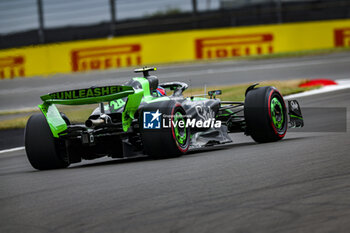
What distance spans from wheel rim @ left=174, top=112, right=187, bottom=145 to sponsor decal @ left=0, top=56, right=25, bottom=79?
55.7 feet

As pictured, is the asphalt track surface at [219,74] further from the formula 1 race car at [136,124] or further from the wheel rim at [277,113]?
the formula 1 race car at [136,124]

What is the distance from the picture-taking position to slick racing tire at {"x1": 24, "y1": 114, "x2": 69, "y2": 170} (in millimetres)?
7989

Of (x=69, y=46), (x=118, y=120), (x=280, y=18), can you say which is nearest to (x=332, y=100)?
(x=118, y=120)

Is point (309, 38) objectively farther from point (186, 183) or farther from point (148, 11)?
point (186, 183)

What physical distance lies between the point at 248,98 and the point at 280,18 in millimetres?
15720

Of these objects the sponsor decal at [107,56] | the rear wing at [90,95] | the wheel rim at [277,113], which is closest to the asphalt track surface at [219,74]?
the sponsor decal at [107,56]

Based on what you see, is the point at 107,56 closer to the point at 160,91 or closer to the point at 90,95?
the point at 160,91

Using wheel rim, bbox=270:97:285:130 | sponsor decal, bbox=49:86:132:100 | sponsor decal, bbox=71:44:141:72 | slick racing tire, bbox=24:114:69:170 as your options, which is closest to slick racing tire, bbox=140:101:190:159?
sponsor decal, bbox=49:86:132:100

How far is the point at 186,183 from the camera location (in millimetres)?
6000

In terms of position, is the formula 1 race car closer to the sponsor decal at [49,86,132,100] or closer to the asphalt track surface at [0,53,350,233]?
the sponsor decal at [49,86,132,100]

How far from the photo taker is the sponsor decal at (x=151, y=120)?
755cm

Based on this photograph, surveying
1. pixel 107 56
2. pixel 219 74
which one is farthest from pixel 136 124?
pixel 107 56

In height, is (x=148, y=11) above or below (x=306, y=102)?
above

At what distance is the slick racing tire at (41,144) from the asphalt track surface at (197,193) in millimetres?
179
